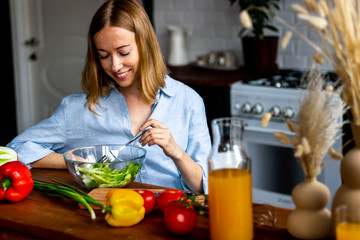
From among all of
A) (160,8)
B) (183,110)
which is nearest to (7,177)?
(183,110)

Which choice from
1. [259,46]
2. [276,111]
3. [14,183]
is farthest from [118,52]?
[259,46]

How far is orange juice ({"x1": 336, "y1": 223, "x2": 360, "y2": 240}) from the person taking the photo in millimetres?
1103

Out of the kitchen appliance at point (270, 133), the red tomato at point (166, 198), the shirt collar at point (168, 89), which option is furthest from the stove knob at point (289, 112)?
the red tomato at point (166, 198)

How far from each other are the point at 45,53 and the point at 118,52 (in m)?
3.35

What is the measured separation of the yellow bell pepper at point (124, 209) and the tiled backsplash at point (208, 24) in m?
2.64

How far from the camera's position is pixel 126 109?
2.23m

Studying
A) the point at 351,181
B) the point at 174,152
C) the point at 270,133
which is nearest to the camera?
the point at 351,181

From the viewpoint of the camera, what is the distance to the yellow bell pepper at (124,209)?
56.8 inches

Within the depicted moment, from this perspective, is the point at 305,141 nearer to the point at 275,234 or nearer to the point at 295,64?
the point at 275,234

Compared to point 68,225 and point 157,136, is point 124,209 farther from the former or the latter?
point 157,136

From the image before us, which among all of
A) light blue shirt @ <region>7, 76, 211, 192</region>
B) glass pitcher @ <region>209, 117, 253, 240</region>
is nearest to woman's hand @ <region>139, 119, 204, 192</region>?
light blue shirt @ <region>7, 76, 211, 192</region>

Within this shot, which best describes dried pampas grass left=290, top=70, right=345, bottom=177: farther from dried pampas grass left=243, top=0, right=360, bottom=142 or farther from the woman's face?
the woman's face

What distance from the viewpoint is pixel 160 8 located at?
441 centimetres

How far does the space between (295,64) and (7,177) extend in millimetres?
2688
